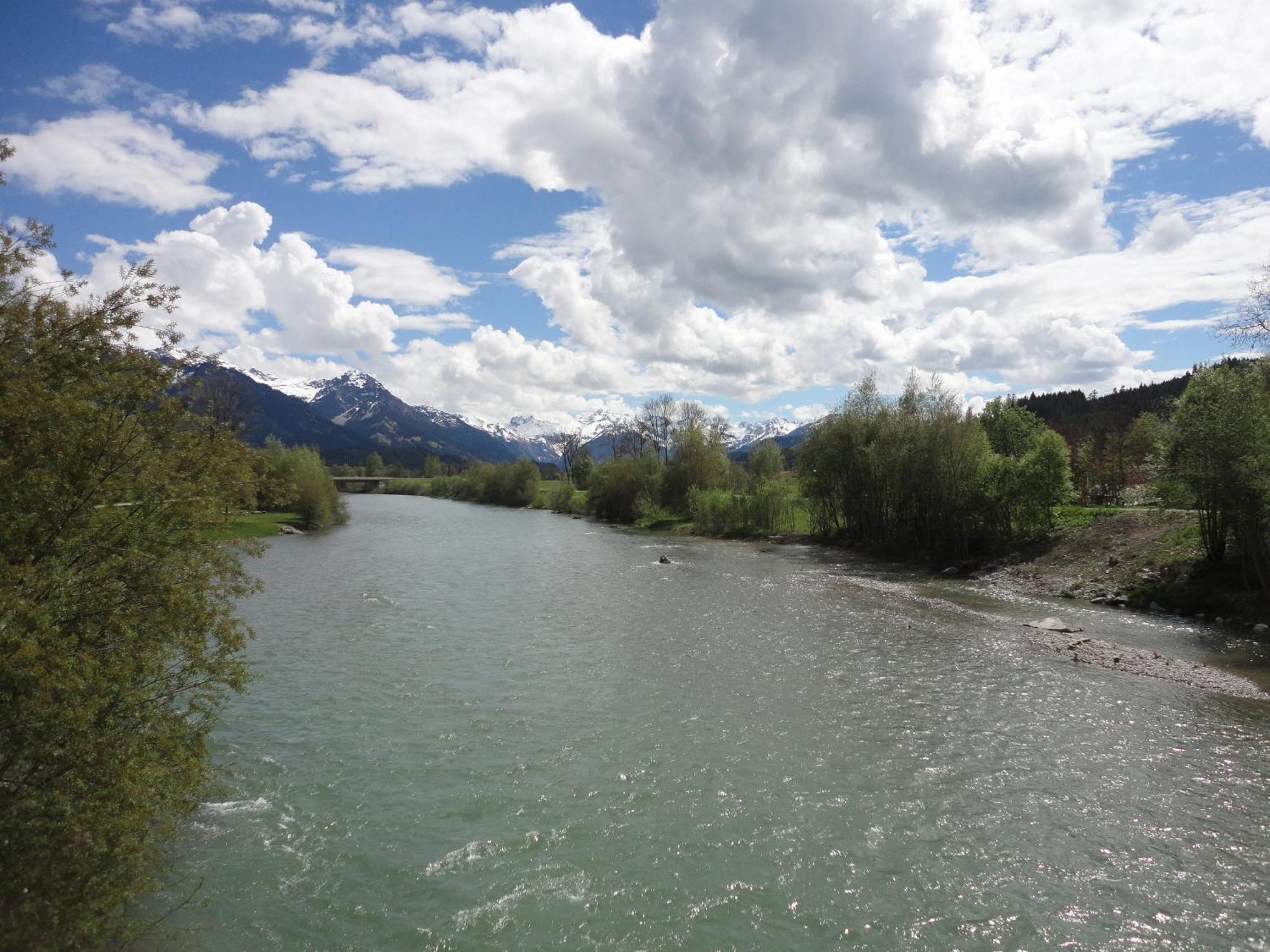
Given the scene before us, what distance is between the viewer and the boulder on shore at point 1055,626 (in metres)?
25.7

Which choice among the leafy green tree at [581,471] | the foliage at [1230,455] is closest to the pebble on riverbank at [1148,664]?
the foliage at [1230,455]

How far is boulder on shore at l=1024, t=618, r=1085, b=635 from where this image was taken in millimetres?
25688

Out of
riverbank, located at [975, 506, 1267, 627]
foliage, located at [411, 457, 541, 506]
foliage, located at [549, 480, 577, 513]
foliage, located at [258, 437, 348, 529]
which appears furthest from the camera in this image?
foliage, located at [411, 457, 541, 506]

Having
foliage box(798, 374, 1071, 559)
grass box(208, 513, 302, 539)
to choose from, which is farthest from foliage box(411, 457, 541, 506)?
foliage box(798, 374, 1071, 559)

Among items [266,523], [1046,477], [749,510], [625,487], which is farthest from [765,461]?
[266,523]

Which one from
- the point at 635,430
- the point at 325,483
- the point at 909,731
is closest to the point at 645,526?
the point at 325,483

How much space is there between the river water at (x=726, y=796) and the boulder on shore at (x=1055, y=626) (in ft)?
3.65

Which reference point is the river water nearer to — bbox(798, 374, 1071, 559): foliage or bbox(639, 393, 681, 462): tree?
bbox(798, 374, 1071, 559): foliage

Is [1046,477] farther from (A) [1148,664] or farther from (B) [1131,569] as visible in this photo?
(A) [1148,664]

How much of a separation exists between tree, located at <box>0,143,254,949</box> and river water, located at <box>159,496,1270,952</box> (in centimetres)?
260

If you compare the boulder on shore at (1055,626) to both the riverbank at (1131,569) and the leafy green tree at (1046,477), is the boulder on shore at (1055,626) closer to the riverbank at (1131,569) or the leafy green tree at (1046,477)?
the riverbank at (1131,569)

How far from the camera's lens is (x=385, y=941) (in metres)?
8.95

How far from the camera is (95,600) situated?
7926 millimetres

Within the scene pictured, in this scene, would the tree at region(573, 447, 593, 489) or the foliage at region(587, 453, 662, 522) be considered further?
the tree at region(573, 447, 593, 489)
